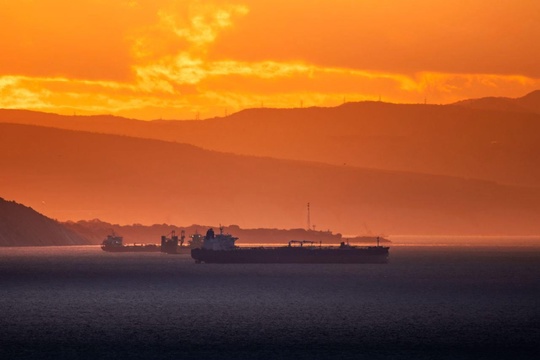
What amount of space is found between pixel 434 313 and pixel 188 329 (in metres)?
32.4

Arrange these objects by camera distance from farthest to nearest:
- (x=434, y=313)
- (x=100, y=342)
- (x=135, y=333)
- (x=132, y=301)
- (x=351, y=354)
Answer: (x=132, y=301), (x=434, y=313), (x=135, y=333), (x=100, y=342), (x=351, y=354)

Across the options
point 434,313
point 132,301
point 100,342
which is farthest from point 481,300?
point 100,342

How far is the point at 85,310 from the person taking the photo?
140 meters

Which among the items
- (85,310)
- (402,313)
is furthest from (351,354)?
(85,310)

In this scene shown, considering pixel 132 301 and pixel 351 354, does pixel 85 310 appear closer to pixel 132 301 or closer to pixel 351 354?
pixel 132 301

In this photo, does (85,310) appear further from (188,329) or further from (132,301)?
(188,329)

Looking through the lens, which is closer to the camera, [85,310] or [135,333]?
[135,333]

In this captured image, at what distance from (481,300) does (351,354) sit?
61.1 metres

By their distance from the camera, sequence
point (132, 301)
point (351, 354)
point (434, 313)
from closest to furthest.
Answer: point (351, 354) → point (434, 313) → point (132, 301)

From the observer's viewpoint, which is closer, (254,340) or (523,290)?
(254,340)

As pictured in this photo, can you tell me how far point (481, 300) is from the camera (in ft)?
507

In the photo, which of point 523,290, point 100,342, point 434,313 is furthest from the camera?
point 523,290

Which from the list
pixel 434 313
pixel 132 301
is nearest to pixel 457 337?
pixel 434 313

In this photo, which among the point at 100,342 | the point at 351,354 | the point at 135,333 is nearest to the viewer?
the point at 351,354
